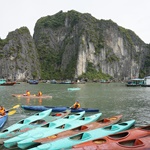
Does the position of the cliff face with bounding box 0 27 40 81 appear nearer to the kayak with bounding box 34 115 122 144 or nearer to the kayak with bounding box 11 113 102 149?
the kayak with bounding box 34 115 122 144

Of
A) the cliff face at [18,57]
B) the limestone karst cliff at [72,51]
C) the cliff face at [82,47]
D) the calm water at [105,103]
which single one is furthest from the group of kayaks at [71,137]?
the cliff face at [82,47]

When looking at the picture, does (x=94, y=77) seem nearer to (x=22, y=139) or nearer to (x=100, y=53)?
(x=100, y=53)

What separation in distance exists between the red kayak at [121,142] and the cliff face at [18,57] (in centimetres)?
11803

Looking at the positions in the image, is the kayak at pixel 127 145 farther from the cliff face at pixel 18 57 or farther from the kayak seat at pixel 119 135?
the cliff face at pixel 18 57

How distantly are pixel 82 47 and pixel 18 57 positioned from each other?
137ft

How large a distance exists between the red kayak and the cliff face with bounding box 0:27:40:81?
118033 millimetres

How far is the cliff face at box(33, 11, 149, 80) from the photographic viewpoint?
15125 centimetres

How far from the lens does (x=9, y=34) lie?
140 meters

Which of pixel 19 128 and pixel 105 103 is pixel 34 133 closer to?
pixel 19 128

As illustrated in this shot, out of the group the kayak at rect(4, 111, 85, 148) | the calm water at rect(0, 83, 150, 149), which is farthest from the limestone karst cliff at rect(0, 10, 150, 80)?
the kayak at rect(4, 111, 85, 148)

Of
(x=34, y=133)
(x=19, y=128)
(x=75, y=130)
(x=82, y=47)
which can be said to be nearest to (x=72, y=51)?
(x=82, y=47)

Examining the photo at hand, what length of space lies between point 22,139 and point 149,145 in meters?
7.79

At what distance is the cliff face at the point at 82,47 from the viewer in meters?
151

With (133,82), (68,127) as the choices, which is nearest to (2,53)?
(133,82)
